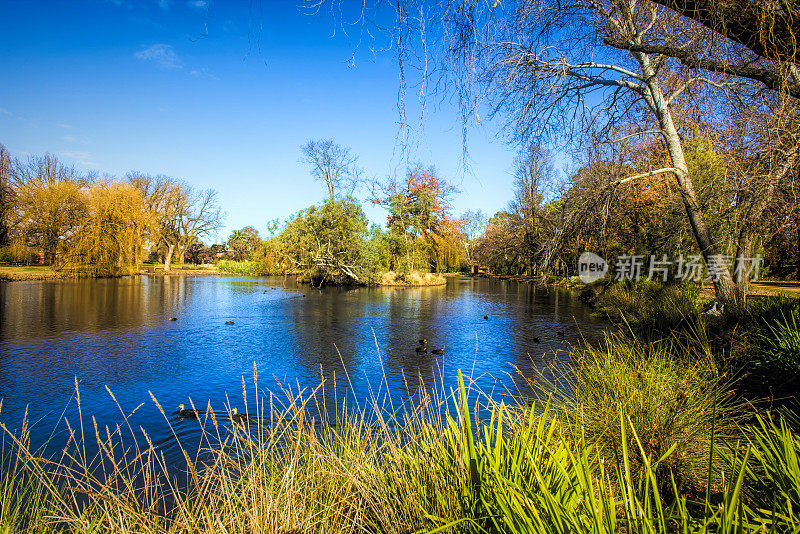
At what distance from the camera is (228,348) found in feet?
40.3

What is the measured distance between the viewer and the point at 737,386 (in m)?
5.93

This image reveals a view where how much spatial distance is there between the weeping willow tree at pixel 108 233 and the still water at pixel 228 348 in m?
14.2

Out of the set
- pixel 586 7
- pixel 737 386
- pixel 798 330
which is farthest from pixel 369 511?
pixel 798 330

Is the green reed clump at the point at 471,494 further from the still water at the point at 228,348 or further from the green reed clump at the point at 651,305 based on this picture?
the green reed clump at the point at 651,305

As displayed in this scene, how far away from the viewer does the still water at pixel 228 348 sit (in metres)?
7.92

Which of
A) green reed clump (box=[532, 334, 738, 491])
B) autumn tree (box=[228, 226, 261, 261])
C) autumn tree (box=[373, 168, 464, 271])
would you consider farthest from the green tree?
autumn tree (box=[228, 226, 261, 261])

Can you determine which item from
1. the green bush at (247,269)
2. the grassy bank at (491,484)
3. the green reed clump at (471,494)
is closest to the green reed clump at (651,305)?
the grassy bank at (491,484)

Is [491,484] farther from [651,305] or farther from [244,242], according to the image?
[244,242]

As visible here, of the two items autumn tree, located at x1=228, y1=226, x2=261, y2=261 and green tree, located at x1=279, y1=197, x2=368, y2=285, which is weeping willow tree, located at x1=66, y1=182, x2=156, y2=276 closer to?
green tree, located at x1=279, y1=197, x2=368, y2=285

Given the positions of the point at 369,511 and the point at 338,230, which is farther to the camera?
the point at 338,230

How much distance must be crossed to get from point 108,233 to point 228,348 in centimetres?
3177

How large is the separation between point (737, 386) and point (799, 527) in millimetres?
5694

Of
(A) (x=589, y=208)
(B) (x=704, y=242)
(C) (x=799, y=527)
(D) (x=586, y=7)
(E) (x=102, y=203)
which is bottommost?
(C) (x=799, y=527)

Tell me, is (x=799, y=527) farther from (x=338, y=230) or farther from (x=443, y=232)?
(x=443, y=232)
